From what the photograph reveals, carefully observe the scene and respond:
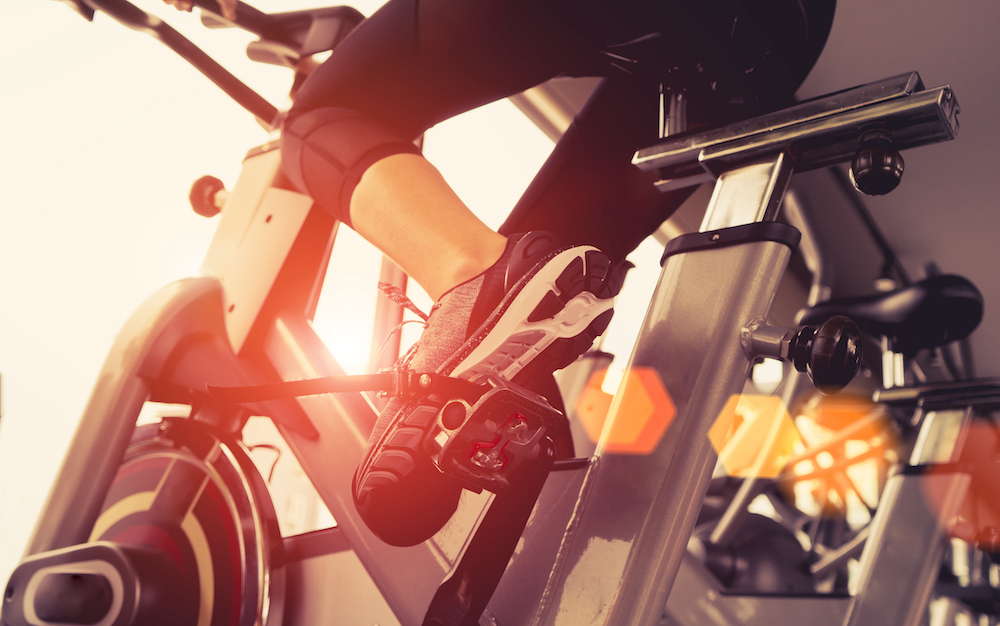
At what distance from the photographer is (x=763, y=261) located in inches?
23.7

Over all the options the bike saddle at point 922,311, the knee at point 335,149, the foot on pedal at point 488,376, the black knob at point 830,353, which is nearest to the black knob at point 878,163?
the black knob at point 830,353

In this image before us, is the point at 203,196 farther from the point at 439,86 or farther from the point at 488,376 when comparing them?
the point at 488,376

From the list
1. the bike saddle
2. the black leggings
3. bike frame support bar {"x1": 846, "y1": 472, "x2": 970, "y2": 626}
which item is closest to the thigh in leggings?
the black leggings

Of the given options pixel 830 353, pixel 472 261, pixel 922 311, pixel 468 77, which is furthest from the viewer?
pixel 922 311

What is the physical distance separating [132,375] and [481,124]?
135 cm

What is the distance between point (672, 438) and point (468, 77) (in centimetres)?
48

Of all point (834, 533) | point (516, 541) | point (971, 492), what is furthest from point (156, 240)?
point (834, 533)

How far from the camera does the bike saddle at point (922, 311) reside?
140cm

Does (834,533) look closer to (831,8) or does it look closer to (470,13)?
(831,8)

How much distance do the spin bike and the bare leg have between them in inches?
5.5

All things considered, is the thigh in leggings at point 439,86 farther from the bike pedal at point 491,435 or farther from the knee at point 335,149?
the bike pedal at point 491,435

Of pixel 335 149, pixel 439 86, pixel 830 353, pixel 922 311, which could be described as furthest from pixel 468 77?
pixel 922 311

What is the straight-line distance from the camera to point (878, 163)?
21.0 inches

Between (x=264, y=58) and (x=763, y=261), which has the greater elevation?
(x=264, y=58)
